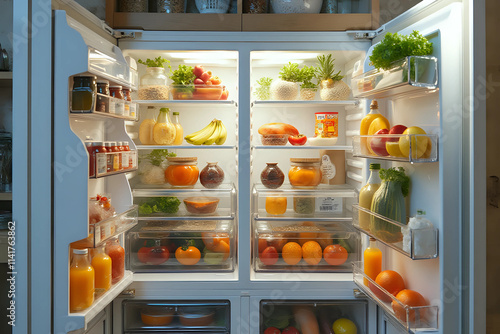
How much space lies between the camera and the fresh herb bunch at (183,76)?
101 inches

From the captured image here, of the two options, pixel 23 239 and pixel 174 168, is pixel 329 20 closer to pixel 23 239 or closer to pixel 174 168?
pixel 174 168

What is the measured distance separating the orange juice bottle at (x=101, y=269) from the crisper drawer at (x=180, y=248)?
0.54m

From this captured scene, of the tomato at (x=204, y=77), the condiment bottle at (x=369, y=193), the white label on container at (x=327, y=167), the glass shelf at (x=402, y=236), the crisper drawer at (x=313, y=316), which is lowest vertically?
the crisper drawer at (x=313, y=316)

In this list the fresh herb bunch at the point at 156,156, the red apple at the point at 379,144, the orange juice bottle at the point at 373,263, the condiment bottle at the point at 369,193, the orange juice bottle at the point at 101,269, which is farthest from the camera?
the fresh herb bunch at the point at 156,156

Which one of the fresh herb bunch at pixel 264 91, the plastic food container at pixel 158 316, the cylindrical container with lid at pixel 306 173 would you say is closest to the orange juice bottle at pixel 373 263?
the cylindrical container with lid at pixel 306 173

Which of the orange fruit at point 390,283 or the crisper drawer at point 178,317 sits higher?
the orange fruit at point 390,283

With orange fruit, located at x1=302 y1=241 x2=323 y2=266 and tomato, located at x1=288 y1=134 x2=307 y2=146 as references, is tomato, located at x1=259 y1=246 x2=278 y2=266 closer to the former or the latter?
orange fruit, located at x1=302 y1=241 x2=323 y2=266

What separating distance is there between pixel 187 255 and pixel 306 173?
0.85 meters

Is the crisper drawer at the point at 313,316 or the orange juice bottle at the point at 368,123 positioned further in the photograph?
the crisper drawer at the point at 313,316

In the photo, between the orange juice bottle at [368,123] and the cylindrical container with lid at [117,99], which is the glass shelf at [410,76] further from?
the cylindrical container with lid at [117,99]

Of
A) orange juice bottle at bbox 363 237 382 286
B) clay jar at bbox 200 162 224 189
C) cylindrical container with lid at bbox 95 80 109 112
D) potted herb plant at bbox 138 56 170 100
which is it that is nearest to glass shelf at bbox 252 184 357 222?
clay jar at bbox 200 162 224 189

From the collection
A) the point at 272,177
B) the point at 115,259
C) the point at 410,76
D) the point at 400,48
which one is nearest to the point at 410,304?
the point at 410,76

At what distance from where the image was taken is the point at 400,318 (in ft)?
5.66

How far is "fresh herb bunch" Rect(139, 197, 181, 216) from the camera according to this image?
103 inches
